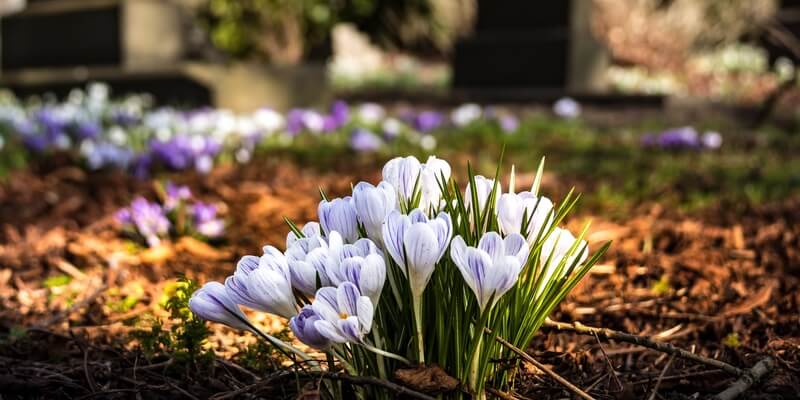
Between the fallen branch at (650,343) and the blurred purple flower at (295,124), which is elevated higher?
the fallen branch at (650,343)

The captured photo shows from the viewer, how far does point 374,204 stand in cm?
140

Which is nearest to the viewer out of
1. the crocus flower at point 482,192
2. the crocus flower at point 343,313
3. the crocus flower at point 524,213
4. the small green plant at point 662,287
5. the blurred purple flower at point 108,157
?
the crocus flower at point 343,313

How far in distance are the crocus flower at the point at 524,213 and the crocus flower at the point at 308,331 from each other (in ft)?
1.23

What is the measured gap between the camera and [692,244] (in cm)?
301

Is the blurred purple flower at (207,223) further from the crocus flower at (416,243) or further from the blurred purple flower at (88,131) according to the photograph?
the blurred purple flower at (88,131)

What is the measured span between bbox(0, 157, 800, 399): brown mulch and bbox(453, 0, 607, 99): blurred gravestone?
6.74 metres

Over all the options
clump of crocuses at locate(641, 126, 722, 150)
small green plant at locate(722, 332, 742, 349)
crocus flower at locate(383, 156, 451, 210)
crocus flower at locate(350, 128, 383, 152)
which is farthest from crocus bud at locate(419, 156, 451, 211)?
clump of crocuses at locate(641, 126, 722, 150)

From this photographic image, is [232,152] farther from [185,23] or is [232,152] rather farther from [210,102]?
[185,23]

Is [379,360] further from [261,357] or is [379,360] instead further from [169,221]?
[169,221]

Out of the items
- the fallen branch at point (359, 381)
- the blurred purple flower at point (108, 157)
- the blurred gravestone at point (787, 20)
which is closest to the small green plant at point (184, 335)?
the fallen branch at point (359, 381)

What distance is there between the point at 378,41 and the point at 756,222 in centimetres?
965

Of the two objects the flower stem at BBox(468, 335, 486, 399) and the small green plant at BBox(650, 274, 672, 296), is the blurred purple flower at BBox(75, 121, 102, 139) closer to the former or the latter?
the small green plant at BBox(650, 274, 672, 296)

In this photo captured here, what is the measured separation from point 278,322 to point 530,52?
888cm

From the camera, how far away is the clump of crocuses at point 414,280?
1.28 metres
